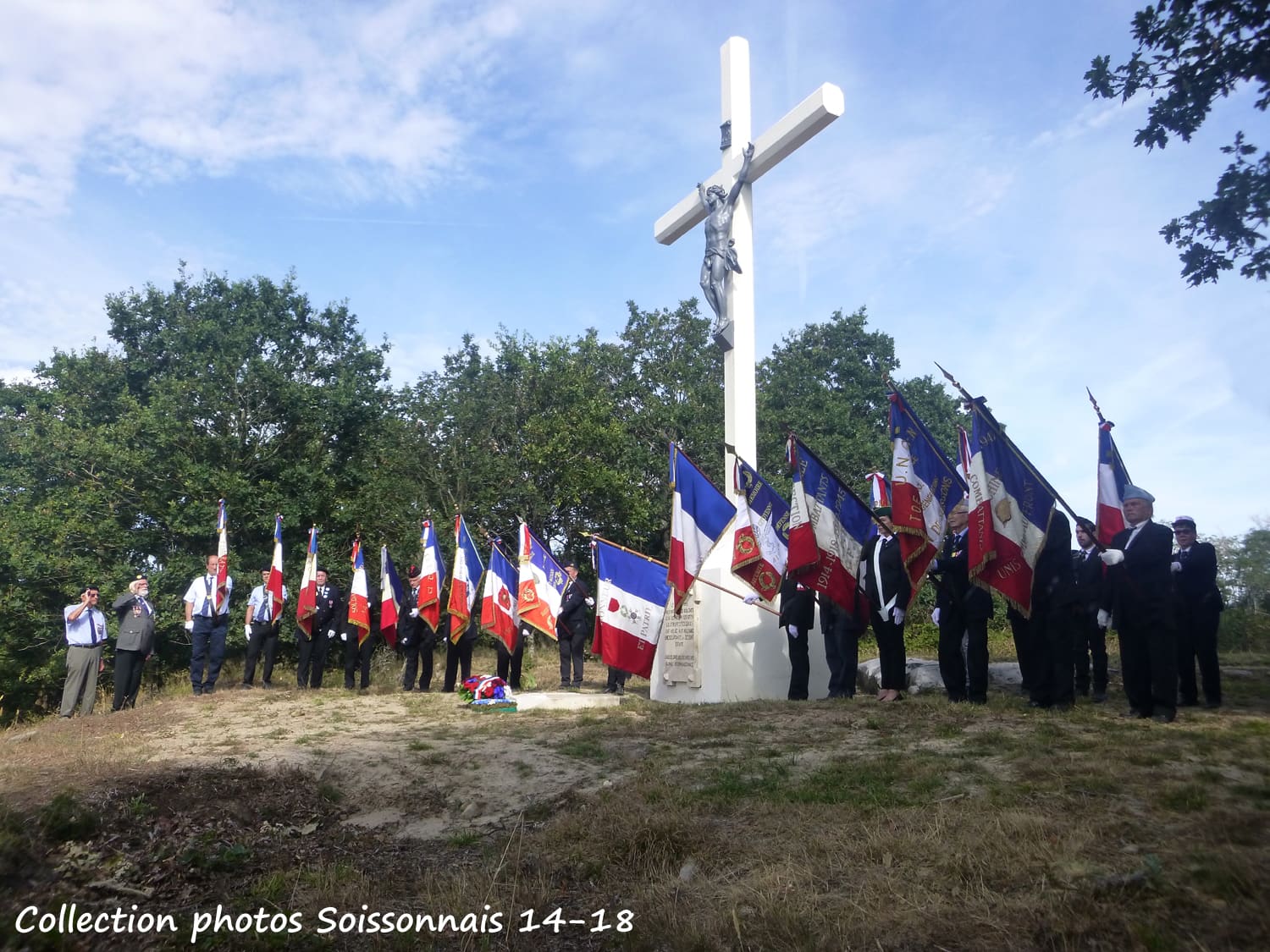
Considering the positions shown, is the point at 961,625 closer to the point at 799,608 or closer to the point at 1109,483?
the point at 799,608

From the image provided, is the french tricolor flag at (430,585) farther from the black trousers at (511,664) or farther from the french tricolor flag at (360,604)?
the french tricolor flag at (360,604)

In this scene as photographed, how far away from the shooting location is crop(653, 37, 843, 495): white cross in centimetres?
1098

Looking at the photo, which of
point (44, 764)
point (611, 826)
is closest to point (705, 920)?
point (611, 826)

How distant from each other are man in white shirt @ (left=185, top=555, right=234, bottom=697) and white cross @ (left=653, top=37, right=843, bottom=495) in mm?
7723

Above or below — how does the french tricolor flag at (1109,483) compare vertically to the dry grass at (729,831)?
above

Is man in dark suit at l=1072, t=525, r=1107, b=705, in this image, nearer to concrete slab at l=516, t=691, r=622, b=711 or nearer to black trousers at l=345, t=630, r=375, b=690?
concrete slab at l=516, t=691, r=622, b=711

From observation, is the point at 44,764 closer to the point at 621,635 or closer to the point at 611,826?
the point at 611,826

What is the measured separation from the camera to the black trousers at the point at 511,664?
13344 mm

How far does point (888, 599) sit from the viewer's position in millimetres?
8797

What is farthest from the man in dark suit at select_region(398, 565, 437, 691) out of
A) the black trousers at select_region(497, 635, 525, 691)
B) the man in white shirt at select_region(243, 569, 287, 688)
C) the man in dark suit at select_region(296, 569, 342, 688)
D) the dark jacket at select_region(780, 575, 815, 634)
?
the dark jacket at select_region(780, 575, 815, 634)

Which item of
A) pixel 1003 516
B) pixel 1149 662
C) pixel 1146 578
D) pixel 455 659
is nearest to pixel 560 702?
pixel 455 659

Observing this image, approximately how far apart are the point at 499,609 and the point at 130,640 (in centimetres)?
466

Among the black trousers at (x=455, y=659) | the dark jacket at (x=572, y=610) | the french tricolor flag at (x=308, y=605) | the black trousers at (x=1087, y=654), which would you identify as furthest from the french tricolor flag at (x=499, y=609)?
the black trousers at (x=1087, y=654)

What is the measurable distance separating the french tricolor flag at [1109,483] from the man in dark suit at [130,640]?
442 inches
